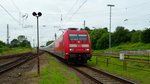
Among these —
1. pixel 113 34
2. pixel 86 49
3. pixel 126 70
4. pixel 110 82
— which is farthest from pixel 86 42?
pixel 113 34

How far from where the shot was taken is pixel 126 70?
79.7 ft

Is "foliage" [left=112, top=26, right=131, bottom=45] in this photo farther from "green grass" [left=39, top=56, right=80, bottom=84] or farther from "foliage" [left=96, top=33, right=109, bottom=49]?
"green grass" [left=39, top=56, right=80, bottom=84]

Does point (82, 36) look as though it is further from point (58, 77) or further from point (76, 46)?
point (58, 77)

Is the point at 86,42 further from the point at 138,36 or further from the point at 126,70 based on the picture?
the point at 138,36

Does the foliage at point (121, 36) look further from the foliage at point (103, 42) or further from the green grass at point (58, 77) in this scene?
the green grass at point (58, 77)

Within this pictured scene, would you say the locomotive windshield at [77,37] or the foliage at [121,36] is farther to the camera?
the foliage at [121,36]

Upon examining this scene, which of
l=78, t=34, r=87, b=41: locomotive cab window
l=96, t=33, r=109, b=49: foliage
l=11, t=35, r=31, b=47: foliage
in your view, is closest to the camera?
l=78, t=34, r=87, b=41: locomotive cab window

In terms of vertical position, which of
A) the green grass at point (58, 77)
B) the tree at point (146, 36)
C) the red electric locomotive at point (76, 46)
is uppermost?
the tree at point (146, 36)

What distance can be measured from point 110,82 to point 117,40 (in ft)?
300

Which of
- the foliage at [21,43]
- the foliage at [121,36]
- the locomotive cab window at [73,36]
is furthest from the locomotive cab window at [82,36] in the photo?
the foliage at [21,43]

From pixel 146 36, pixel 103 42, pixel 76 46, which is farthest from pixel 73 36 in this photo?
pixel 103 42

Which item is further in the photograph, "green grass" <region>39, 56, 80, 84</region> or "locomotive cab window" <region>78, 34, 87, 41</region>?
"locomotive cab window" <region>78, 34, 87, 41</region>

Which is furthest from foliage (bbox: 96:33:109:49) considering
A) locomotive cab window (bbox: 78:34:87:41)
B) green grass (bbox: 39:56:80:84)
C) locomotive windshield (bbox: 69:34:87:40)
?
green grass (bbox: 39:56:80:84)

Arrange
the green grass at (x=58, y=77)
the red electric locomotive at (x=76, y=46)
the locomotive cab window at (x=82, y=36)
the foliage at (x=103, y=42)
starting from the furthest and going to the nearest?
the foliage at (x=103, y=42), the locomotive cab window at (x=82, y=36), the red electric locomotive at (x=76, y=46), the green grass at (x=58, y=77)
